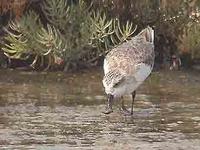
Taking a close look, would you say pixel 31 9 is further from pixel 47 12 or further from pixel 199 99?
pixel 199 99

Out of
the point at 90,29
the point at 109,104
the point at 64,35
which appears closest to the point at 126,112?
the point at 109,104

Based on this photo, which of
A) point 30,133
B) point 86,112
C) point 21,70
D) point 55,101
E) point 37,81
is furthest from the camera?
point 21,70

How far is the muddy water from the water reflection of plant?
0.86 feet

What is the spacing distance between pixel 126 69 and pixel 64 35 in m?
2.57

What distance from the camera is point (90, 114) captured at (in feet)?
26.0

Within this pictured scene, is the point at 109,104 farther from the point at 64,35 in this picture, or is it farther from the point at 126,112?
the point at 64,35

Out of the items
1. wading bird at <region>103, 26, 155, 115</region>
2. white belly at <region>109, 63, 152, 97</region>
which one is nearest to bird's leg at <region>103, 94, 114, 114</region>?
wading bird at <region>103, 26, 155, 115</region>

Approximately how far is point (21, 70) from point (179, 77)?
2.14 m

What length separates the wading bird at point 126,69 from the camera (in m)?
7.70

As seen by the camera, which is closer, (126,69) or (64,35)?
(126,69)

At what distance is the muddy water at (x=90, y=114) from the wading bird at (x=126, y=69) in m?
0.29

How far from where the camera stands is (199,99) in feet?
28.5

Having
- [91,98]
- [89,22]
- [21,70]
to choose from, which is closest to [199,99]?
[91,98]

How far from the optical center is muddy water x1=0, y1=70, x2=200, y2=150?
6.78 m
